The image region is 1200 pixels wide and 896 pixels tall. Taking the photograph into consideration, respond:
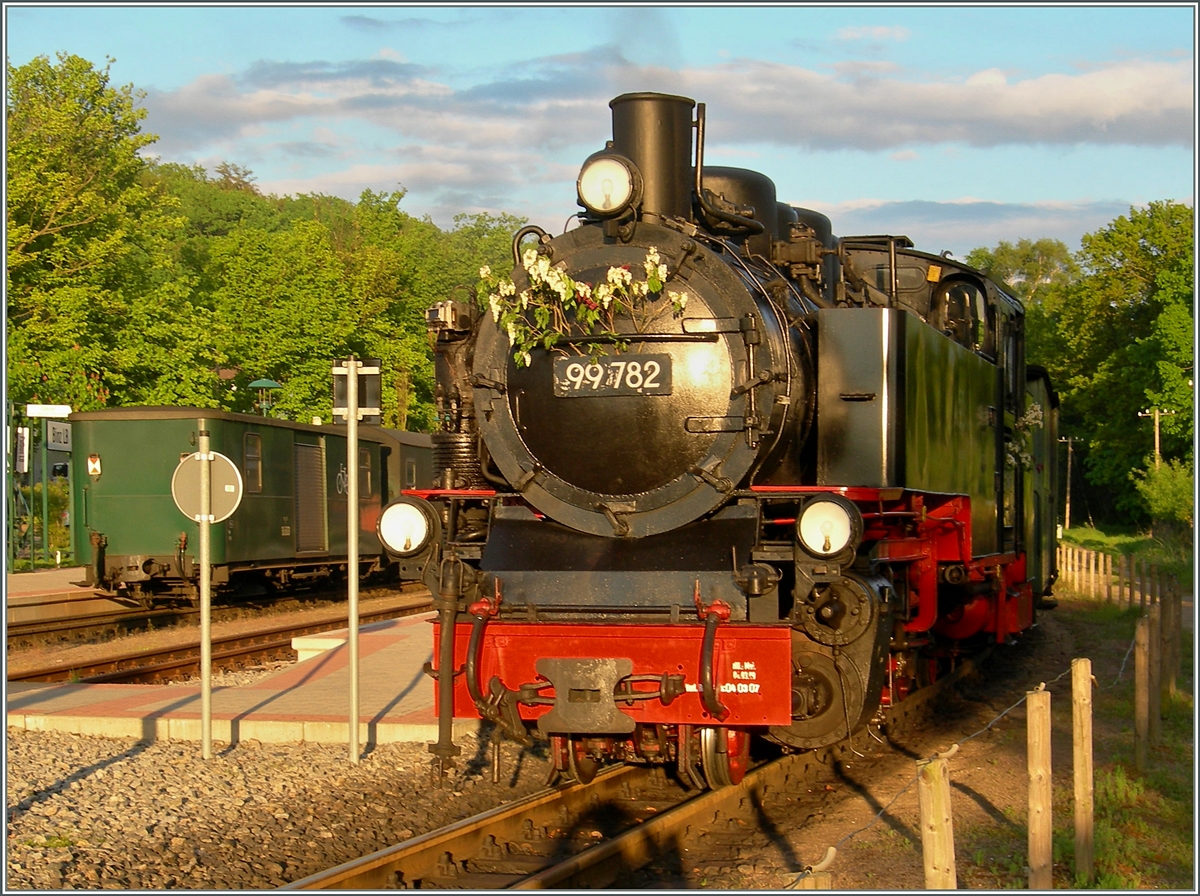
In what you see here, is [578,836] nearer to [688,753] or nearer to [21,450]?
[688,753]

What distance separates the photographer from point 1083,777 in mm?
5941

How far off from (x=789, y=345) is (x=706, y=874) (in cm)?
282

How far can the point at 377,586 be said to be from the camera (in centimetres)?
2391

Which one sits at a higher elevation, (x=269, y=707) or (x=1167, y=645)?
(x=1167, y=645)

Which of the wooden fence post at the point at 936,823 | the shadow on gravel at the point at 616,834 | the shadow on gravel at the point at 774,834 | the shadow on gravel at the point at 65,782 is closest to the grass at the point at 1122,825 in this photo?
the shadow on gravel at the point at 774,834

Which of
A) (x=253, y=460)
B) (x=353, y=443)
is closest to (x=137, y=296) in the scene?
(x=253, y=460)

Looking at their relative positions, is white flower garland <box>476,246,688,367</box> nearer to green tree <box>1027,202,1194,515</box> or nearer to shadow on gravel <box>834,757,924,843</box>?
shadow on gravel <box>834,757,924,843</box>

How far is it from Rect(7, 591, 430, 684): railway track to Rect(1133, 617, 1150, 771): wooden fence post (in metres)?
8.42

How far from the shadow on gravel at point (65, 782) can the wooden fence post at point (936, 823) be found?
14.9ft

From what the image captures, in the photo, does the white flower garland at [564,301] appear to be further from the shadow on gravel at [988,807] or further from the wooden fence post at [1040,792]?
the shadow on gravel at [988,807]

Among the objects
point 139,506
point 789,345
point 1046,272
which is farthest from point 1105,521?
point 789,345

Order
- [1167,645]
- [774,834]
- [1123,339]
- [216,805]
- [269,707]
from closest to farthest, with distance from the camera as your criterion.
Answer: [774,834] → [216,805] → [269,707] → [1167,645] → [1123,339]

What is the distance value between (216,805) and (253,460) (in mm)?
11323

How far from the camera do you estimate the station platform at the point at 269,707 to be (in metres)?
8.75
